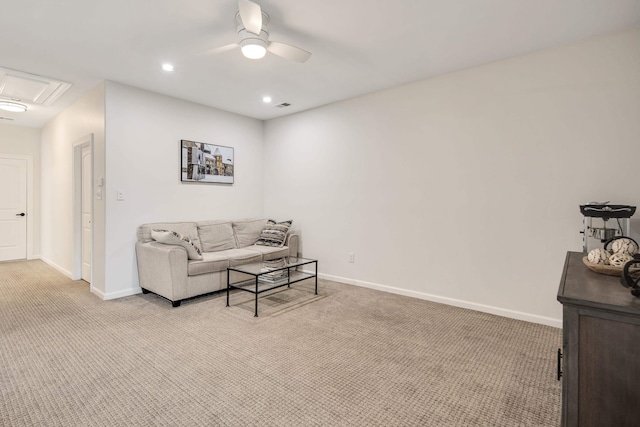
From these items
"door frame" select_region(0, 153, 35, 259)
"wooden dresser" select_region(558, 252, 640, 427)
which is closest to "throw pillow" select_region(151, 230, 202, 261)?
"wooden dresser" select_region(558, 252, 640, 427)

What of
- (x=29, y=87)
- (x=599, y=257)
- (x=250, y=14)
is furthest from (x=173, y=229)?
(x=599, y=257)

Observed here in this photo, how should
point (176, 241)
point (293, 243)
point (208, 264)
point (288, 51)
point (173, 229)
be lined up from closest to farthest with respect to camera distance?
point (288, 51) < point (176, 241) < point (208, 264) < point (173, 229) < point (293, 243)

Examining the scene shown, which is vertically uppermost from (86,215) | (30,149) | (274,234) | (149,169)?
(30,149)

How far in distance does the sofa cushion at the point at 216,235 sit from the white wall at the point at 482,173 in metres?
1.30

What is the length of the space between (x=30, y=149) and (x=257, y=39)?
6.28m

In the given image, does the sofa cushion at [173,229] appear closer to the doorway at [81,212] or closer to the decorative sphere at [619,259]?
the doorway at [81,212]

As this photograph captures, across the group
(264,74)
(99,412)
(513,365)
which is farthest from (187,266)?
(513,365)

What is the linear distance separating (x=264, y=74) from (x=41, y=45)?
6.64 feet

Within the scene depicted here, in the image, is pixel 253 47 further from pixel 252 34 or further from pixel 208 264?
pixel 208 264

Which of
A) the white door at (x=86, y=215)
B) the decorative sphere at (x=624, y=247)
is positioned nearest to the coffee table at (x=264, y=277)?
the white door at (x=86, y=215)

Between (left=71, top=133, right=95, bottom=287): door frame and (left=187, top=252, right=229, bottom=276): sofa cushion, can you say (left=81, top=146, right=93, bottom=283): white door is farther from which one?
(left=187, top=252, right=229, bottom=276): sofa cushion

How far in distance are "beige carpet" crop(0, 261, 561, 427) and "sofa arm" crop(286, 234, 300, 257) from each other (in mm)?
1349

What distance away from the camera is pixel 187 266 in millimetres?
3689

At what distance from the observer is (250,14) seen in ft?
7.24
